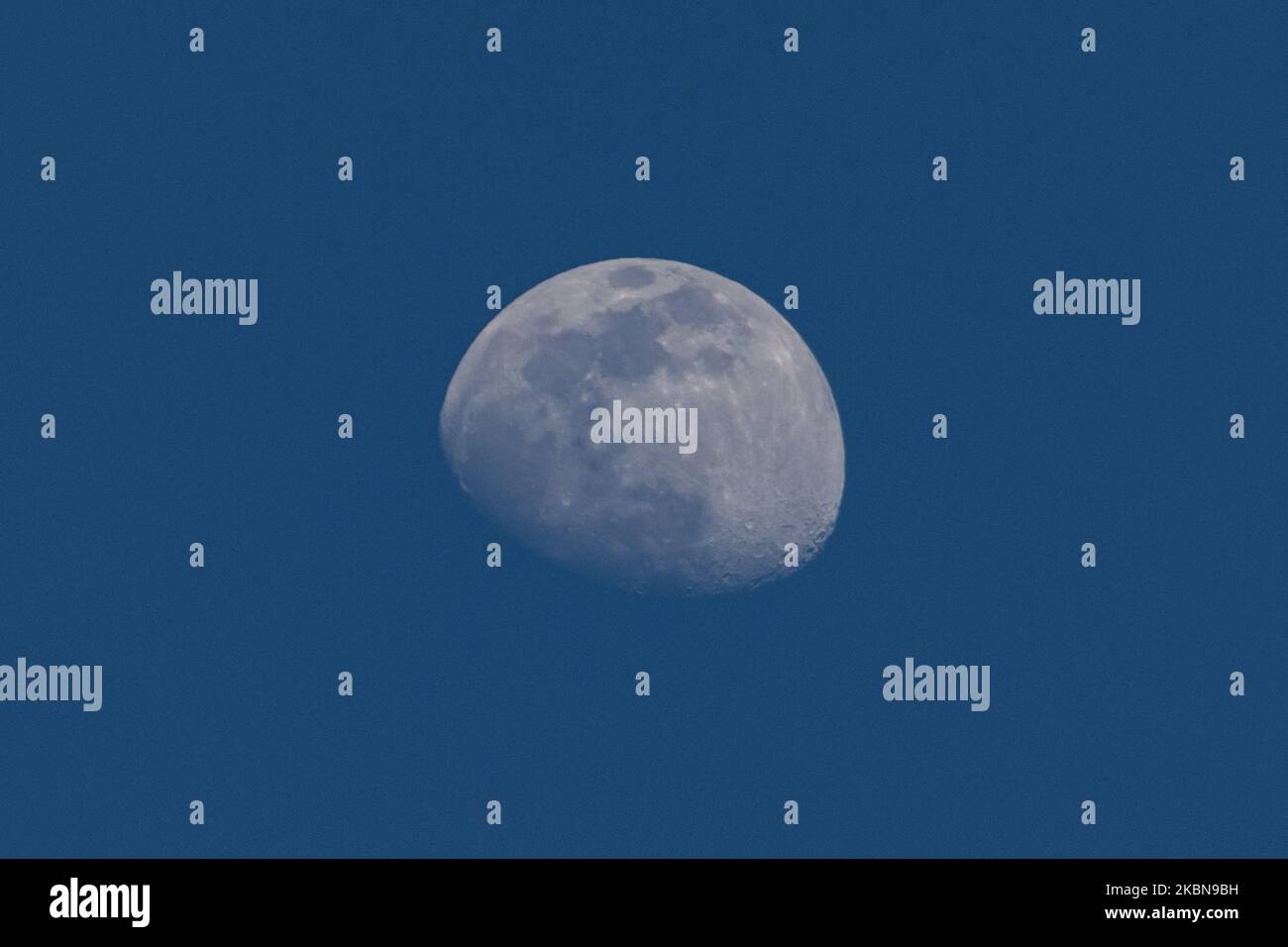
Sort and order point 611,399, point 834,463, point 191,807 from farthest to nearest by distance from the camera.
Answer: point 834,463 < point 611,399 < point 191,807

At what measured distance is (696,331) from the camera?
1830cm

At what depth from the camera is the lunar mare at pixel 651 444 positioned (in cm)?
1769

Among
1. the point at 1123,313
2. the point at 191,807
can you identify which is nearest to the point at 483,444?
the point at 191,807

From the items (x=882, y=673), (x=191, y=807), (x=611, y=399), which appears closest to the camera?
(x=191, y=807)

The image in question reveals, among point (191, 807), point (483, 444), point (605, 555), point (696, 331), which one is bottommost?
point (191, 807)

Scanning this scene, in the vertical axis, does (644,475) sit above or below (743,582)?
above

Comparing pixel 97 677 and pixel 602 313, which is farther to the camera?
pixel 602 313

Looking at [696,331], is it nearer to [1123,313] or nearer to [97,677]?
[1123,313]

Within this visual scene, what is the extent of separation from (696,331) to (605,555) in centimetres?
272

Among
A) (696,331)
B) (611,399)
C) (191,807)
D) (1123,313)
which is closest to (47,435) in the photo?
(191,807)

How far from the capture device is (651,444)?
17688mm

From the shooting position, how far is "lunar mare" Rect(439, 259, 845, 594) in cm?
1769

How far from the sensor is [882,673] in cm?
1659

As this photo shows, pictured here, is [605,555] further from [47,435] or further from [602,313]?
[47,435]
